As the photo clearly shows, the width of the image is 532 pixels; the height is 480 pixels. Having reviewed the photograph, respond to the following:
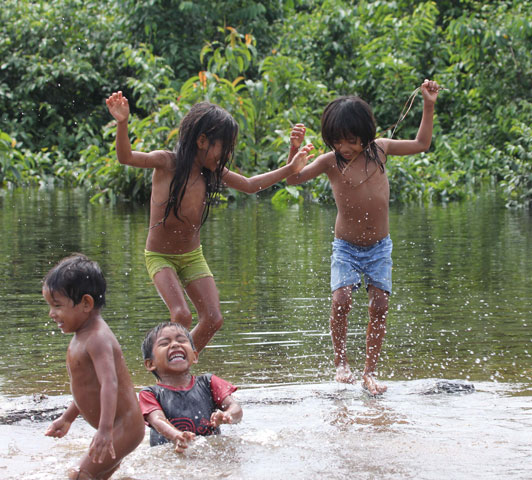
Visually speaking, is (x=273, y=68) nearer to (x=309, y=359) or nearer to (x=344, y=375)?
(x=309, y=359)

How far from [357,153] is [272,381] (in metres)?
1.32

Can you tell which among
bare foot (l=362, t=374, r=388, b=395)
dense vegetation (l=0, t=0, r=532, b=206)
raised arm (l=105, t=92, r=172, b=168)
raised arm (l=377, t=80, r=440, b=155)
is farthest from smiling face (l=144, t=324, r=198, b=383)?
dense vegetation (l=0, t=0, r=532, b=206)

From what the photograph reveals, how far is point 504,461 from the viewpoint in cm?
346

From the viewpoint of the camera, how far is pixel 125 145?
4.46m

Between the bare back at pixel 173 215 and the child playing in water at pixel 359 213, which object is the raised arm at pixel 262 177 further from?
the bare back at pixel 173 215

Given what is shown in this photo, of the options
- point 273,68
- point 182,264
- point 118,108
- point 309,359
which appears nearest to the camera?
point 118,108

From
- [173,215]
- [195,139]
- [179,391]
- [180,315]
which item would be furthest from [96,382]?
[195,139]

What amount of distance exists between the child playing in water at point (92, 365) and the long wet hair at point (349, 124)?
1963mm

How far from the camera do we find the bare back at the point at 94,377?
3244 millimetres

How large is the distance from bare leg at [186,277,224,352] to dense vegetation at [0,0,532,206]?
11514 millimetres

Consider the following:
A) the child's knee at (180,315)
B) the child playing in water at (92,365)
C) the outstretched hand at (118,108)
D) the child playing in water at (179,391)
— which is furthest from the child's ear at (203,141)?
the child playing in water at (92,365)

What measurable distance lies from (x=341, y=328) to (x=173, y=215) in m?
1.10

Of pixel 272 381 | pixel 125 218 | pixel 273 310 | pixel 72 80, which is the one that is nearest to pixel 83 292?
pixel 272 381

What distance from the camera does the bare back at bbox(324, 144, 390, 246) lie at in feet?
16.1
